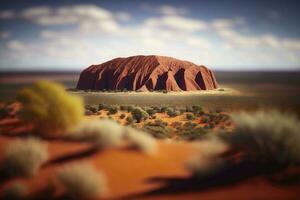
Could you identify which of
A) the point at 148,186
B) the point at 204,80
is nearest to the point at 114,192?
the point at 148,186

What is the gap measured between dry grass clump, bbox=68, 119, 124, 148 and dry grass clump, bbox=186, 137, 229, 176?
2.11 m

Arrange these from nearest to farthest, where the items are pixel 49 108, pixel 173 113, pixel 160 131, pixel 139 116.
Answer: pixel 49 108 < pixel 160 131 < pixel 139 116 < pixel 173 113

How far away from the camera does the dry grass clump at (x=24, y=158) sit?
8008mm

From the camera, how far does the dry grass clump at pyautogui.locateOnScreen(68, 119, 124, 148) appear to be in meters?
8.88

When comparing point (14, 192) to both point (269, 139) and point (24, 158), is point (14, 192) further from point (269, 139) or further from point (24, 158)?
point (269, 139)

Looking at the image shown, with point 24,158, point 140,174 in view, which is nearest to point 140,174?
point 140,174

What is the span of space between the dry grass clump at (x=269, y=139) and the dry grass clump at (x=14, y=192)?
227 inches

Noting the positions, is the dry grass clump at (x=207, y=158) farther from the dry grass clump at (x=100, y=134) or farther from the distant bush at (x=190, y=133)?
the distant bush at (x=190, y=133)

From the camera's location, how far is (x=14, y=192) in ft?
24.6

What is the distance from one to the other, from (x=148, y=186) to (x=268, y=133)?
3.61m

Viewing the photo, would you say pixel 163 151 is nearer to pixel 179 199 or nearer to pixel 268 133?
pixel 179 199

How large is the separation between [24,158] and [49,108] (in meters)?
2.74

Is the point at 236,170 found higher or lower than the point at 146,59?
lower

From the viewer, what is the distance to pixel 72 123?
1041 cm
